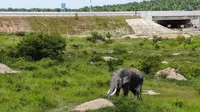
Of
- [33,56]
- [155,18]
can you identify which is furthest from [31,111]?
[155,18]

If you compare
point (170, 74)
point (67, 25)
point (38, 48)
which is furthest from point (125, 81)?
point (67, 25)

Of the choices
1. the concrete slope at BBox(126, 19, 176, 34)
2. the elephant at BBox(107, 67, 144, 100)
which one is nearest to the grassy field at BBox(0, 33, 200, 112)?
the elephant at BBox(107, 67, 144, 100)

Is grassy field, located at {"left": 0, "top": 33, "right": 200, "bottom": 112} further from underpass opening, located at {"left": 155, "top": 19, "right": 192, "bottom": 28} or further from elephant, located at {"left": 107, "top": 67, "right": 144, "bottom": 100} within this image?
underpass opening, located at {"left": 155, "top": 19, "right": 192, "bottom": 28}

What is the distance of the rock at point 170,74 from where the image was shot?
108 ft

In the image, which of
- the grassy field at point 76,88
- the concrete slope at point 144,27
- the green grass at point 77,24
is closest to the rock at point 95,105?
the grassy field at point 76,88

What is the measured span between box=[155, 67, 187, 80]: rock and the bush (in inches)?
472

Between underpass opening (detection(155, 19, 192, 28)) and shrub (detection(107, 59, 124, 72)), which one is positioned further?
underpass opening (detection(155, 19, 192, 28))

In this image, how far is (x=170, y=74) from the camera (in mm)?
33219

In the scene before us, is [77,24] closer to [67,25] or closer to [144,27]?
[67,25]

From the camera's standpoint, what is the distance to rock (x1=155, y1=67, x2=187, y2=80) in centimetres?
3297

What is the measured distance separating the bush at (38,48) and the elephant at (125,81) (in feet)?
65.3

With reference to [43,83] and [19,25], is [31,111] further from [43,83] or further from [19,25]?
[19,25]

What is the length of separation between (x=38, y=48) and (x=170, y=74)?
14302 mm

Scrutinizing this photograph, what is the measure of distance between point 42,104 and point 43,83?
6297 millimetres
